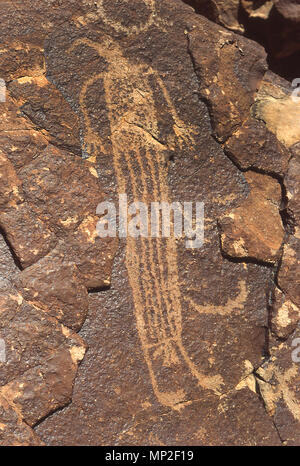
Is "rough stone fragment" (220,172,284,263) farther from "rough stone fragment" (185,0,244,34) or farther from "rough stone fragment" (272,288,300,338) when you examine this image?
"rough stone fragment" (185,0,244,34)

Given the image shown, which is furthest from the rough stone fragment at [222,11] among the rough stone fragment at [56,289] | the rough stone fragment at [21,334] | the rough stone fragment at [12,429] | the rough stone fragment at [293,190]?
the rough stone fragment at [12,429]

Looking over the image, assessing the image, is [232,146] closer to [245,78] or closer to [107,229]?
[245,78]

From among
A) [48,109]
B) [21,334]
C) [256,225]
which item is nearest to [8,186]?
[48,109]

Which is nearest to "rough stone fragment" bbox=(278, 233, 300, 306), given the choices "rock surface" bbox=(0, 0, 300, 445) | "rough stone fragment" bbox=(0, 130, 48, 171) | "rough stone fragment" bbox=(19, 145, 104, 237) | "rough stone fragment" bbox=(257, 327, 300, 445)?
"rock surface" bbox=(0, 0, 300, 445)

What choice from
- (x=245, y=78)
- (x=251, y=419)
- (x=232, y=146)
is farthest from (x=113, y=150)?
(x=251, y=419)

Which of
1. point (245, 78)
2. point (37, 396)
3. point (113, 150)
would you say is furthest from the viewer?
point (245, 78)

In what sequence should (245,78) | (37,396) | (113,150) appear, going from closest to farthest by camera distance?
(37,396)
(113,150)
(245,78)
